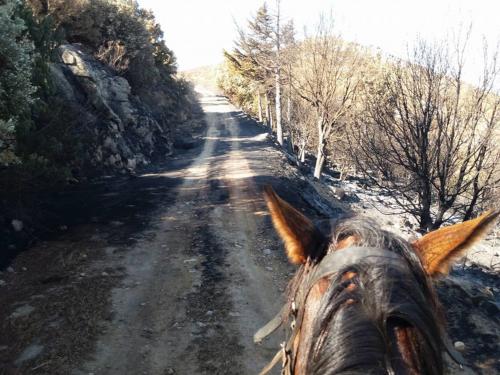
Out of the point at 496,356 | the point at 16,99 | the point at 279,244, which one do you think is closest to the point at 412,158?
the point at 279,244

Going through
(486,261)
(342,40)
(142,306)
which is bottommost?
(486,261)

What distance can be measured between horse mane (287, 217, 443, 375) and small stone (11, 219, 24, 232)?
9.51m

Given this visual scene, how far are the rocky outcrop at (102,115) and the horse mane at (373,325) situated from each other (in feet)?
33.3

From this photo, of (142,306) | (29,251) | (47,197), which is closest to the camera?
(142,306)

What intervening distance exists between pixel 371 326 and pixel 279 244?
30.4ft

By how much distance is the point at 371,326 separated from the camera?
4.28ft

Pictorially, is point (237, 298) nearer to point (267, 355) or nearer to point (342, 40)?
point (267, 355)

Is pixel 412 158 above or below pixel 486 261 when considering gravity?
above

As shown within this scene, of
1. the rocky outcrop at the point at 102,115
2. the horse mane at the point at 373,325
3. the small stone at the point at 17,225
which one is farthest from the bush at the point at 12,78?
the horse mane at the point at 373,325

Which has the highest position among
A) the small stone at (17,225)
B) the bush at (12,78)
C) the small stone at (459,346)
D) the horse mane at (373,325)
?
the bush at (12,78)

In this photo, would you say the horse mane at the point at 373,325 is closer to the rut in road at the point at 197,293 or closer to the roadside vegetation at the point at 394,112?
the rut in road at the point at 197,293

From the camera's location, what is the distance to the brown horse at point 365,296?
50.8 inches

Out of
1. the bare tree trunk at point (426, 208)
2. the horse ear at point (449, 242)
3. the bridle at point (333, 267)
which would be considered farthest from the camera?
the bare tree trunk at point (426, 208)

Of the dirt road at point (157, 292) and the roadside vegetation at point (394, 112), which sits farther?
the roadside vegetation at point (394, 112)
